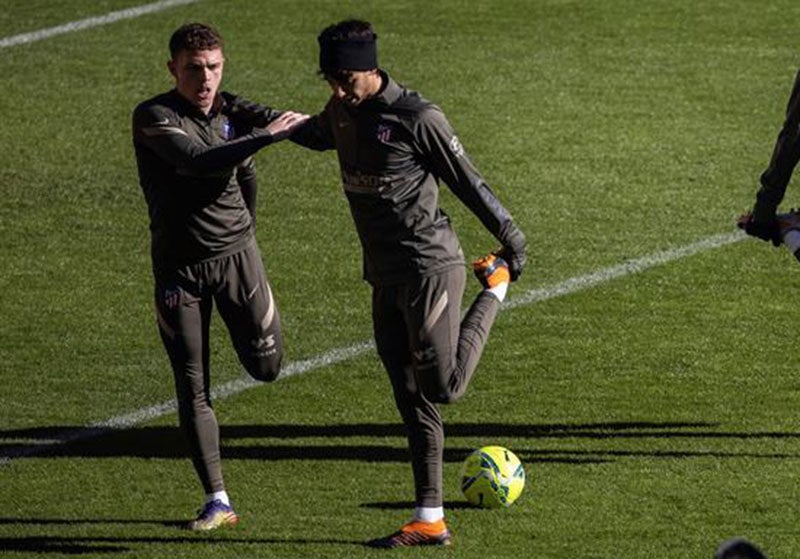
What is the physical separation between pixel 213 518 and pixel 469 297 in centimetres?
462

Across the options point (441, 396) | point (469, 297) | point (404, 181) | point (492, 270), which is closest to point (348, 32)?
point (404, 181)

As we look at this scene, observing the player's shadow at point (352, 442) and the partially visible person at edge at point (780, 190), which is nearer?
the partially visible person at edge at point (780, 190)

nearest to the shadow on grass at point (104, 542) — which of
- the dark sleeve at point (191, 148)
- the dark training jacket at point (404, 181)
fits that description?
the dark training jacket at point (404, 181)

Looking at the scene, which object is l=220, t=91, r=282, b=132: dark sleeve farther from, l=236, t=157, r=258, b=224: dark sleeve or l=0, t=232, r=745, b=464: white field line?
l=0, t=232, r=745, b=464: white field line

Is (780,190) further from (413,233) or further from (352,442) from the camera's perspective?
(352,442)

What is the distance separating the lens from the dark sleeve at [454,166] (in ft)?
33.4

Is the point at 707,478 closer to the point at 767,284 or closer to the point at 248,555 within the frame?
the point at 248,555

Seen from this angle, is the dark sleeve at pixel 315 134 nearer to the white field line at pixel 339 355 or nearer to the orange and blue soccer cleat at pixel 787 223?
the orange and blue soccer cleat at pixel 787 223

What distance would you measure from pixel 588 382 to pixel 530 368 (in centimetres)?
45

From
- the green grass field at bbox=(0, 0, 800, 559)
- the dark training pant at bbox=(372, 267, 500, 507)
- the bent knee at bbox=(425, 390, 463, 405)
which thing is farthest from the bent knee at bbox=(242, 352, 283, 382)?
the bent knee at bbox=(425, 390, 463, 405)

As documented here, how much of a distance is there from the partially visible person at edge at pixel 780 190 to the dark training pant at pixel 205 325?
2.46 metres

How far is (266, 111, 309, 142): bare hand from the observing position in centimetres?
1062

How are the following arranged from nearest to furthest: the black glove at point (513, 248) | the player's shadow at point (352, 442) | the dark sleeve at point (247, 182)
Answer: the black glove at point (513, 248) → the dark sleeve at point (247, 182) → the player's shadow at point (352, 442)

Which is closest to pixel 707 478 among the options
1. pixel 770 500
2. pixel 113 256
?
pixel 770 500
